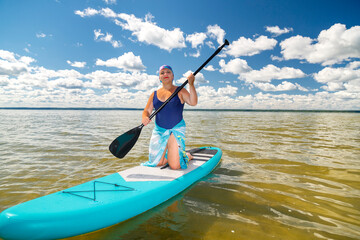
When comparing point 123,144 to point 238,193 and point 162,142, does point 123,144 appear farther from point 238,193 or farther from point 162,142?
point 238,193

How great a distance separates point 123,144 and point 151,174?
1.05 m

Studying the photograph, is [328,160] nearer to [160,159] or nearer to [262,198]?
[262,198]

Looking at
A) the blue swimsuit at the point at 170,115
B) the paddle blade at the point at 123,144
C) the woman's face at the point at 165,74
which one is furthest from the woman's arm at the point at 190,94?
the paddle blade at the point at 123,144

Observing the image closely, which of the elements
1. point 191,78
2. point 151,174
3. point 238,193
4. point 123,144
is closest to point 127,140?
point 123,144

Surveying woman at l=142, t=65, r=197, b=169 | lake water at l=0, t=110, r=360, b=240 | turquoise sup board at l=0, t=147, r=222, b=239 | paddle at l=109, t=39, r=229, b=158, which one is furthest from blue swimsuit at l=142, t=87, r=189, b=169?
lake water at l=0, t=110, r=360, b=240

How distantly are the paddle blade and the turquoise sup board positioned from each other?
604 mm

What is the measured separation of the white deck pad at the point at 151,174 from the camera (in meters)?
3.54

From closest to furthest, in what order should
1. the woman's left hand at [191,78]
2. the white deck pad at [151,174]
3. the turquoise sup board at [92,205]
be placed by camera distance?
1. the turquoise sup board at [92,205]
2. the white deck pad at [151,174]
3. the woman's left hand at [191,78]

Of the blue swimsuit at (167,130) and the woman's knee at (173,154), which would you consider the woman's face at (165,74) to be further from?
the woman's knee at (173,154)

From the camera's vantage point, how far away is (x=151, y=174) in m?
3.80

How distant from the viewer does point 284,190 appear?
3.85 meters

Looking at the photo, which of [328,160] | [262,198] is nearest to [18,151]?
[262,198]

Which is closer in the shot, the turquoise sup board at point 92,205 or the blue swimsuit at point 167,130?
the turquoise sup board at point 92,205

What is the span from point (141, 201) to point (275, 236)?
187 cm
